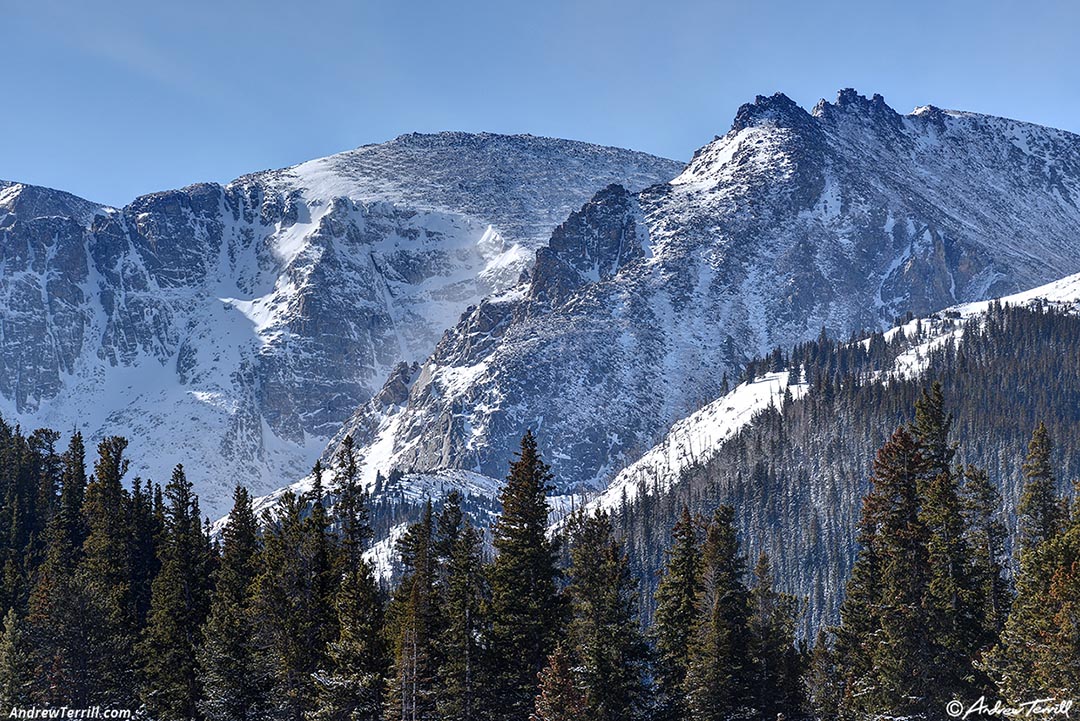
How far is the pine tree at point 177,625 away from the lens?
9006 cm

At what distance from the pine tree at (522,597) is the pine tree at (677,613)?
263 inches

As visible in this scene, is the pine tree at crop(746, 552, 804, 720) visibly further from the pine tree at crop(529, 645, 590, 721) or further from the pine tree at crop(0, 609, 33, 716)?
the pine tree at crop(0, 609, 33, 716)

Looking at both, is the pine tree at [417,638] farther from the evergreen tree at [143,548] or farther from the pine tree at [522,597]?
the evergreen tree at [143,548]

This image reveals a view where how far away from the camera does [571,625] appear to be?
246ft

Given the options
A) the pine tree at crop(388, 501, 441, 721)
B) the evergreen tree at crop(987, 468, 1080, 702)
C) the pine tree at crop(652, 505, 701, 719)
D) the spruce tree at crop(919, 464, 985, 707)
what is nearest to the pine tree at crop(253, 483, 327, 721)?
the pine tree at crop(388, 501, 441, 721)

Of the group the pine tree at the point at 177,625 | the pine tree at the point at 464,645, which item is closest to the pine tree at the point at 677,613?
the pine tree at the point at 464,645

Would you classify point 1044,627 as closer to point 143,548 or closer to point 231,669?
point 231,669

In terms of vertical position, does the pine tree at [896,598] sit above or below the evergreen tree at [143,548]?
below

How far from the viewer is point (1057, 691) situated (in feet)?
204

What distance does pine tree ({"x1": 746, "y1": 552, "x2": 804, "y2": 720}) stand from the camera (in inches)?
3093

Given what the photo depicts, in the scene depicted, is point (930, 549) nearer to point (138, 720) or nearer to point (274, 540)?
point (274, 540)

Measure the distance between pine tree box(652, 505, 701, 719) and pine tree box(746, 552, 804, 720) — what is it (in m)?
3.70

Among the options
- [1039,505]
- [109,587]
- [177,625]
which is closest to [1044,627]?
[1039,505]

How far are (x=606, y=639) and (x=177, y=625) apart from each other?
35.1m
